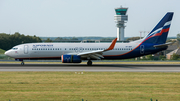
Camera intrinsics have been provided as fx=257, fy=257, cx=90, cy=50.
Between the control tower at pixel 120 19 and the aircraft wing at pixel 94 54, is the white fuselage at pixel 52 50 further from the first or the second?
the control tower at pixel 120 19

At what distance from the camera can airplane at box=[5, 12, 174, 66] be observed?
41.9 metres

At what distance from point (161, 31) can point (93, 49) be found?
1211cm

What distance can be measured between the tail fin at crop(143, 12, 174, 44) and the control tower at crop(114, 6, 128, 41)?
111 meters

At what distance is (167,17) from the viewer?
43.9 m

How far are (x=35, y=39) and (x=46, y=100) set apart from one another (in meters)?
124

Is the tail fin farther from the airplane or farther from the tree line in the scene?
the tree line

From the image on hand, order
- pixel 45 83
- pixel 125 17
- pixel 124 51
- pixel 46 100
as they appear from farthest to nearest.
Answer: pixel 125 17
pixel 124 51
pixel 45 83
pixel 46 100

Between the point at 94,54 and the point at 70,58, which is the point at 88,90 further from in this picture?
the point at 94,54

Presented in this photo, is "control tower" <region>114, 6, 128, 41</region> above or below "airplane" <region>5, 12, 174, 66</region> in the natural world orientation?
above

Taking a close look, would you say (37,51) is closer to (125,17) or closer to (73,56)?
(73,56)

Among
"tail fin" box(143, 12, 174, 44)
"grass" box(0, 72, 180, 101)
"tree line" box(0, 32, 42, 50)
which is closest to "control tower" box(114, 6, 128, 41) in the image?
"tree line" box(0, 32, 42, 50)

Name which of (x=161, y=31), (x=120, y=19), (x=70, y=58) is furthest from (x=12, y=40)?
(x=161, y=31)

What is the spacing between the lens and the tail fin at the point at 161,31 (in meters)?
43.9

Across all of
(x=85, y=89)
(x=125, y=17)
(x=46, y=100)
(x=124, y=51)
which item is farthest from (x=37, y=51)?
(x=125, y=17)
